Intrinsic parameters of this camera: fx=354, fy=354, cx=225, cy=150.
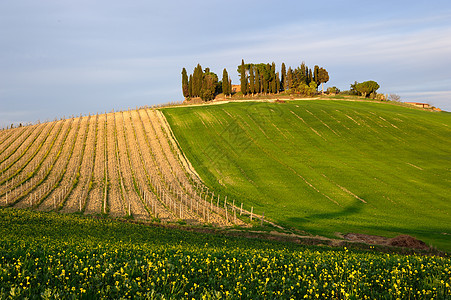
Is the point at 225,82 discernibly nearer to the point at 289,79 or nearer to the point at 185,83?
the point at 185,83

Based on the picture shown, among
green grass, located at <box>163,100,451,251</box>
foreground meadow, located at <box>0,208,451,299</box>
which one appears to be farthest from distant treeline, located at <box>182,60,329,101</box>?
foreground meadow, located at <box>0,208,451,299</box>

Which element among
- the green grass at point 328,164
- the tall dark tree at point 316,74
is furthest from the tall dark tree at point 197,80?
the tall dark tree at point 316,74

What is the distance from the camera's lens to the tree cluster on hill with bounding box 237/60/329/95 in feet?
500

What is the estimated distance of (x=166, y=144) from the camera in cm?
7962

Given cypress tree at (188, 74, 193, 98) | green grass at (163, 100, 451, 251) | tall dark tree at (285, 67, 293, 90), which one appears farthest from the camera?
cypress tree at (188, 74, 193, 98)

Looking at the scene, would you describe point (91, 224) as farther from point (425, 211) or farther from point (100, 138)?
point (100, 138)

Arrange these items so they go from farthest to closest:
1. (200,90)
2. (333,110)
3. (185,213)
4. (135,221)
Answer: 1. (200,90)
2. (333,110)
3. (185,213)
4. (135,221)

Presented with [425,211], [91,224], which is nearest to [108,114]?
[91,224]

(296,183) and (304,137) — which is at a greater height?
(304,137)

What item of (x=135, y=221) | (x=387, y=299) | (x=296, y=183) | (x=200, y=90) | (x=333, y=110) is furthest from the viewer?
(x=200, y=90)

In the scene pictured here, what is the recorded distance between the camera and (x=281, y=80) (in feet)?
540

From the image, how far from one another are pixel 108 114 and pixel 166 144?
36.0m

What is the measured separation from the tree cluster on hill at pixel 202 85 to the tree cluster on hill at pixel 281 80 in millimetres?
8040

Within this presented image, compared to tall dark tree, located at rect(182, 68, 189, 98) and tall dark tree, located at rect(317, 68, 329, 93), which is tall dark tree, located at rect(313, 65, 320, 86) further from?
tall dark tree, located at rect(182, 68, 189, 98)
